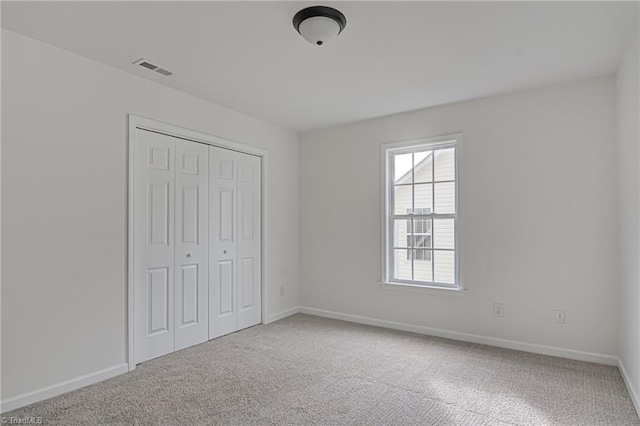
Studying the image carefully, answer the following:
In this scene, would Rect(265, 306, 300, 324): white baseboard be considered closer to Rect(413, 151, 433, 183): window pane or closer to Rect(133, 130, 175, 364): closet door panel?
Rect(133, 130, 175, 364): closet door panel

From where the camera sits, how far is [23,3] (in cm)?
216

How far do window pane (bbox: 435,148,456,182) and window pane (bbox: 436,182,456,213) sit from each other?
80 millimetres

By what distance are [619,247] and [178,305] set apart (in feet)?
13.1

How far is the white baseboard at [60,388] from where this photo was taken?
7.90 ft

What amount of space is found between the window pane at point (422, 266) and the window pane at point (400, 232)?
7.7 inches

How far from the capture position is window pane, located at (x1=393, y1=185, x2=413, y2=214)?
433 centimetres

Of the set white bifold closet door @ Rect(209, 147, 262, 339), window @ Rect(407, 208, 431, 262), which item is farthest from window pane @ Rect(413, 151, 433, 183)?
white bifold closet door @ Rect(209, 147, 262, 339)

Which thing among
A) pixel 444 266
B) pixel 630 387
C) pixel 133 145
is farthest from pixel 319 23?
pixel 630 387

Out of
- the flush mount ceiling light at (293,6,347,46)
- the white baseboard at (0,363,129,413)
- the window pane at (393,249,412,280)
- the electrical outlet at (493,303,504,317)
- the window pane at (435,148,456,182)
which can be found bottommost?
the white baseboard at (0,363,129,413)

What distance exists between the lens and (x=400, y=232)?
4391mm

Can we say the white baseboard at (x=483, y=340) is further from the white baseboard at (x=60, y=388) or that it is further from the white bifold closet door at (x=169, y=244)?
the white baseboard at (x=60, y=388)

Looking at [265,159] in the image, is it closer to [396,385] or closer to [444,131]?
[444,131]

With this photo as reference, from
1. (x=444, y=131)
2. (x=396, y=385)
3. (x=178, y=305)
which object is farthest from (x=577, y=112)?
(x=178, y=305)

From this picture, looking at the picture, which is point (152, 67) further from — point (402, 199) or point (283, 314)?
point (283, 314)
